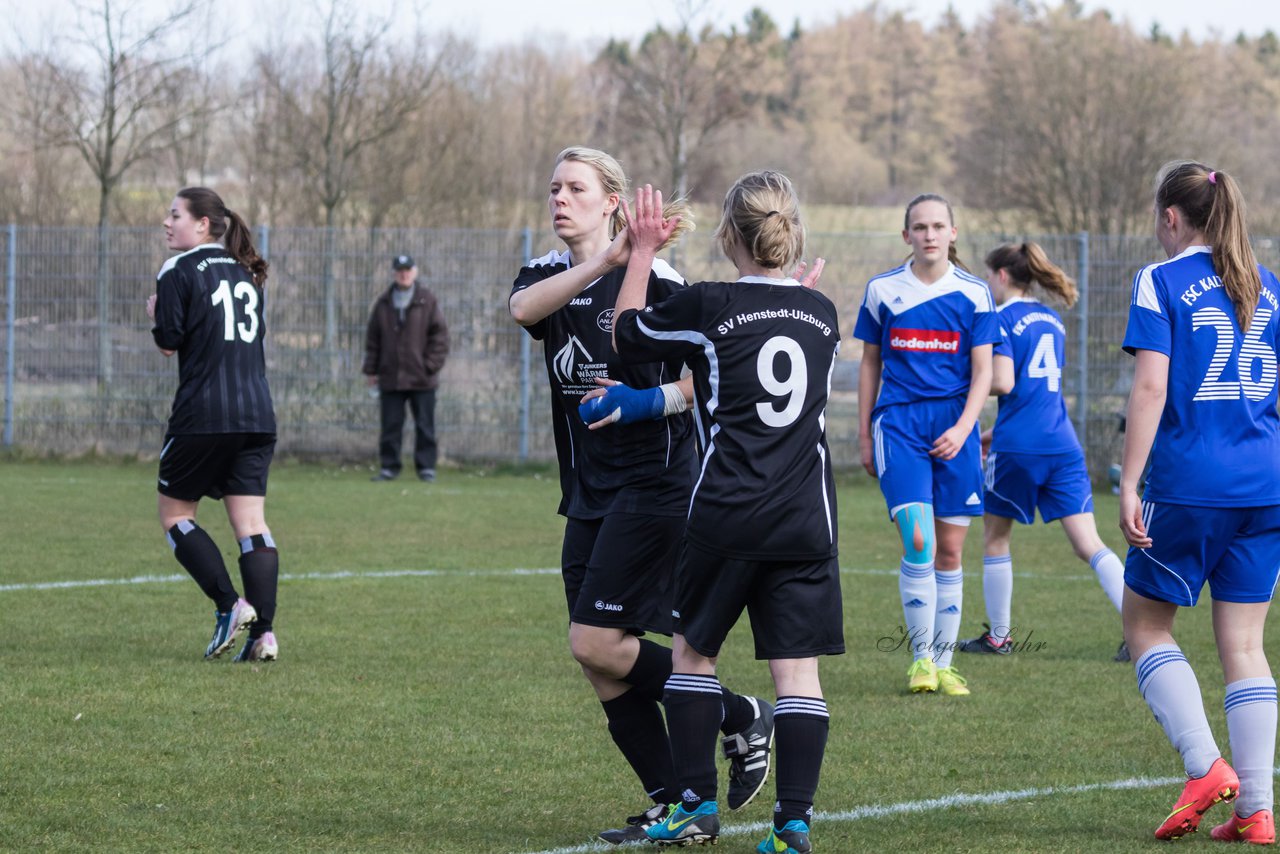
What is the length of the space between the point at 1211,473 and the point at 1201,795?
863mm

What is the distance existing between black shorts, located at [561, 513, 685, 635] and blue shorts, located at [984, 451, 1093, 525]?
383 centimetres

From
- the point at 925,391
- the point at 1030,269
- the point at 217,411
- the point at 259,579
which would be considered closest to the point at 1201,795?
the point at 925,391

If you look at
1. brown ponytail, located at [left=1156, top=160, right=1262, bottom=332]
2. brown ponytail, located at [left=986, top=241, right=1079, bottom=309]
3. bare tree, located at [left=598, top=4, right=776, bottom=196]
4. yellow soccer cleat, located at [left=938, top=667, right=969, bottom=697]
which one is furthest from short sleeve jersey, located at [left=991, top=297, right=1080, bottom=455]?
bare tree, located at [left=598, top=4, right=776, bottom=196]

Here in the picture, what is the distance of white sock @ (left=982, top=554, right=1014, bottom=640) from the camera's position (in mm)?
7676

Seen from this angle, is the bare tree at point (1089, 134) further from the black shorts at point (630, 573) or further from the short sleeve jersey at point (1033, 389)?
the black shorts at point (630, 573)

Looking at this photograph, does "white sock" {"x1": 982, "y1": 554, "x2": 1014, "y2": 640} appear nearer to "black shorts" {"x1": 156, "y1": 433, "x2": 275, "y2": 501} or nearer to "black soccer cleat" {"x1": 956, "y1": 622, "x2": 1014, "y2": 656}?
"black soccer cleat" {"x1": 956, "y1": 622, "x2": 1014, "y2": 656}

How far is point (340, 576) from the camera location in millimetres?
9633

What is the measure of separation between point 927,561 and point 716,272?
1143 cm

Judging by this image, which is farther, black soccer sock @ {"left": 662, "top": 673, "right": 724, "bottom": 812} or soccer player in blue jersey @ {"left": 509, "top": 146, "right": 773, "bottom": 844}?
soccer player in blue jersey @ {"left": 509, "top": 146, "right": 773, "bottom": 844}

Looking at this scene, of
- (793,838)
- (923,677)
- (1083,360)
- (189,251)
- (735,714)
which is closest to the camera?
(793,838)

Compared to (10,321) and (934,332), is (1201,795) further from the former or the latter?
(10,321)

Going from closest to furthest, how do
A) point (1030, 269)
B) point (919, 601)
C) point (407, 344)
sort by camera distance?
point (919, 601), point (1030, 269), point (407, 344)

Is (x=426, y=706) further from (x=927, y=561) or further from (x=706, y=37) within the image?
(x=706, y=37)

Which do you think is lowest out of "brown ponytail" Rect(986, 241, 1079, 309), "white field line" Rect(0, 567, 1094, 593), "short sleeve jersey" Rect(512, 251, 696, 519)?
"white field line" Rect(0, 567, 1094, 593)
